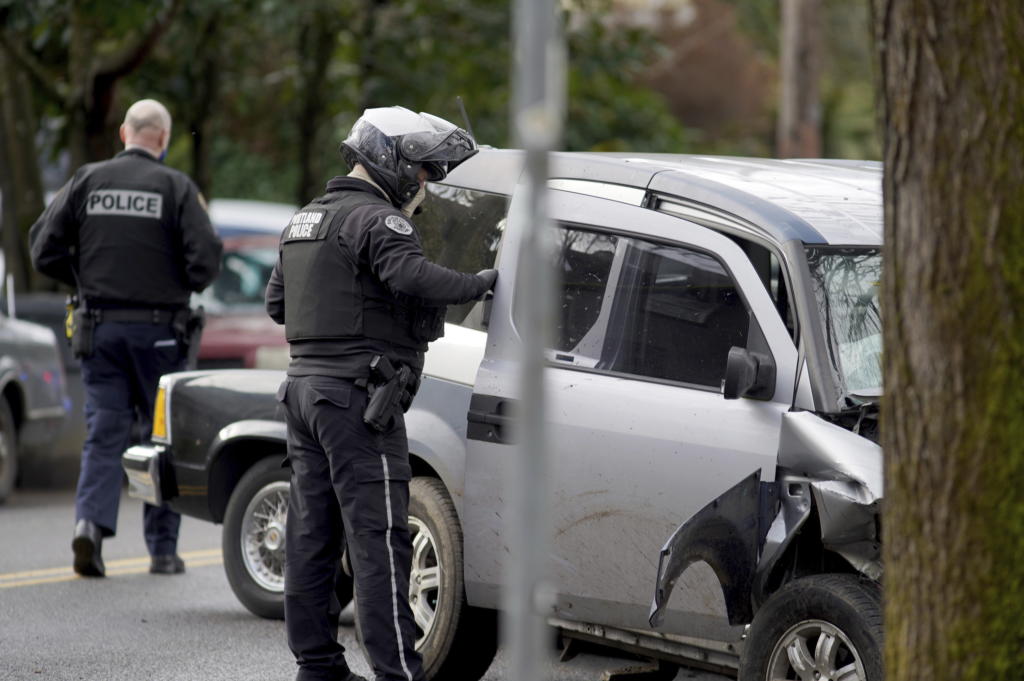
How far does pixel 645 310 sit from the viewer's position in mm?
5391

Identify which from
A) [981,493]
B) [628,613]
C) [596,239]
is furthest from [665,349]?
[981,493]

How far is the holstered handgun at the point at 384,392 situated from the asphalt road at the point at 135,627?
1467 mm

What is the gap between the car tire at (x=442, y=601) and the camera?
574cm

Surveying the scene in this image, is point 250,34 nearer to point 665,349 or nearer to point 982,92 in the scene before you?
point 665,349

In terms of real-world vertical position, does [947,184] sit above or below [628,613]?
above

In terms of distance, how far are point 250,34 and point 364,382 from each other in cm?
1431

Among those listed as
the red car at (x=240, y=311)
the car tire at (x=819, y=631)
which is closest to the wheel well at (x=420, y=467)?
the car tire at (x=819, y=631)

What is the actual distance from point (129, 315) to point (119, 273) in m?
0.21

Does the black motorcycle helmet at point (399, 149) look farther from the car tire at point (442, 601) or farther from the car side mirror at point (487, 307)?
the car tire at point (442, 601)

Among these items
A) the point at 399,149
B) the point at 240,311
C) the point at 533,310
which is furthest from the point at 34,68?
the point at 533,310

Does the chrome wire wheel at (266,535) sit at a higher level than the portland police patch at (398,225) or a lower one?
lower

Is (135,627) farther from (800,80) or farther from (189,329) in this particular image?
(800,80)

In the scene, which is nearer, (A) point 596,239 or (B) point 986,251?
(B) point 986,251

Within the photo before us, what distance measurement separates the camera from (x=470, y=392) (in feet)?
18.9
